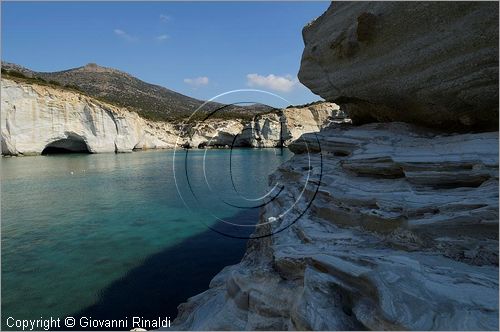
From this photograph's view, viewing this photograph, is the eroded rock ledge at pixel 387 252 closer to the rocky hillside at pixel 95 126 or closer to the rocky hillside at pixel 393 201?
the rocky hillside at pixel 393 201

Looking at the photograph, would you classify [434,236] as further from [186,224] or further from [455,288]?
[186,224]

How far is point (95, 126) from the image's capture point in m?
66.6

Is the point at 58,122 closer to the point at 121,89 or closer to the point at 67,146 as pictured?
the point at 67,146

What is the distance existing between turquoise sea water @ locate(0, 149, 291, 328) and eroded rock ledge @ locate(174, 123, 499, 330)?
2823 millimetres

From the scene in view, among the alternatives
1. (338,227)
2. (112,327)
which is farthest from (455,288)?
(112,327)

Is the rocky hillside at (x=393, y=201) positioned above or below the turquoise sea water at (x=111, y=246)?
above

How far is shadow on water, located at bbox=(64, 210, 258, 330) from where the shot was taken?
9211mm

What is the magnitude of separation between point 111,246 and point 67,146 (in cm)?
6656

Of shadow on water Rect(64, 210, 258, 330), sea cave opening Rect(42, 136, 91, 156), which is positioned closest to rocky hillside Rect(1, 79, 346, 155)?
sea cave opening Rect(42, 136, 91, 156)

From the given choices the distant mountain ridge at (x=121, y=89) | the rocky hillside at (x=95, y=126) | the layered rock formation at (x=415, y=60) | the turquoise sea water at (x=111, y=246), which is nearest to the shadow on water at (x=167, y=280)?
the turquoise sea water at (x=111, y=246)

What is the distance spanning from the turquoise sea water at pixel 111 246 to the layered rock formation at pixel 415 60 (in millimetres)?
6529

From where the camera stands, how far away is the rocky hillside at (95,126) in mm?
54344
